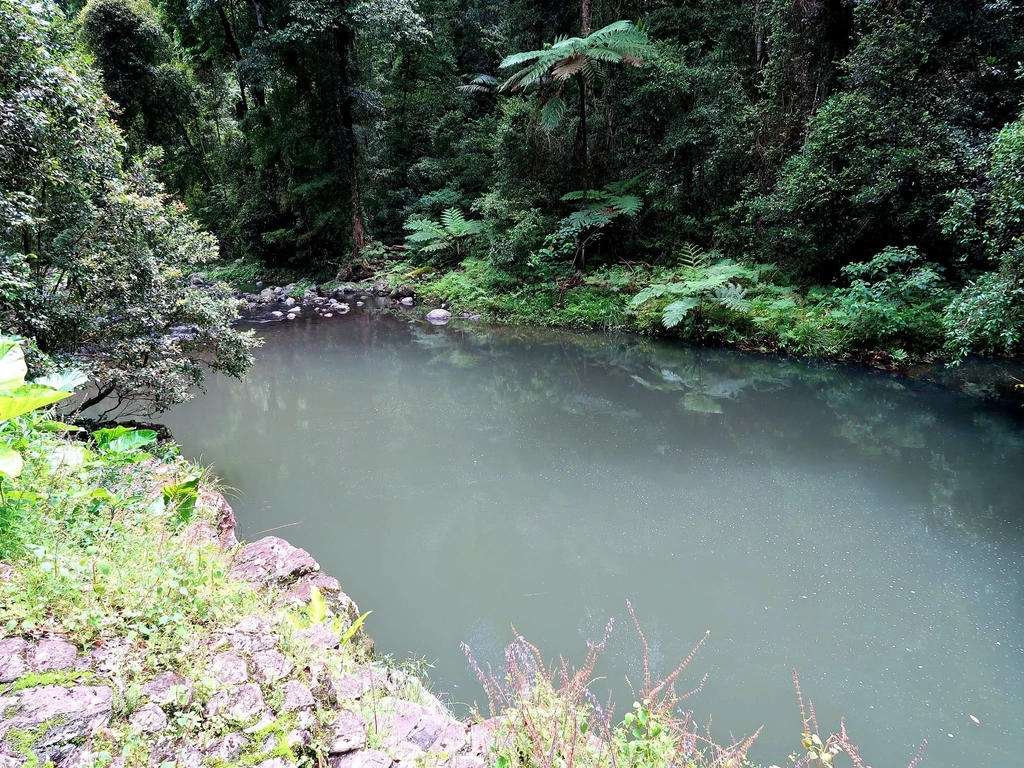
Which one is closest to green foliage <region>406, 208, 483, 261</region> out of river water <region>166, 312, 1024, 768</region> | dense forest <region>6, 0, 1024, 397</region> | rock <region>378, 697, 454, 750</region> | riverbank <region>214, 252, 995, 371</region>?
dense forest <region>6, 0, 1024, 397</region>

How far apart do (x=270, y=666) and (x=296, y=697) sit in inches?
6.3

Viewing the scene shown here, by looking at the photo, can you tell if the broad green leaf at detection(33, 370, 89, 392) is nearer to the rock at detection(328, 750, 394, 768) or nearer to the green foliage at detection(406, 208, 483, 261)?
the rock at detection(328, 750, 394, 768)

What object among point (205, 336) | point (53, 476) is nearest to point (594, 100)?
point (205, 336)

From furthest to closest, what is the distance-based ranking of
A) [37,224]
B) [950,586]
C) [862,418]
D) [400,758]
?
[862,418] < [37,224] < [950,586] < [400,758]

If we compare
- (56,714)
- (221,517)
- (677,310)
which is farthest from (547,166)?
(56,714)

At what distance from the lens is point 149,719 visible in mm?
1613

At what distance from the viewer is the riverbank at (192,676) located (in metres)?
1.57

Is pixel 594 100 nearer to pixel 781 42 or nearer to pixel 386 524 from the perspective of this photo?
pixel 781 42

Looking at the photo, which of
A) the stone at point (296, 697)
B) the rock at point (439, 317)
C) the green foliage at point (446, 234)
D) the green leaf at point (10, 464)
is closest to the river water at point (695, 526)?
the stone at point (296, 697)

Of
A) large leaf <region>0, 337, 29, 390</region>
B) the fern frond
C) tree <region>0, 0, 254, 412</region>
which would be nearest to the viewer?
large leaf <region>0, 337, 29, 390</region>

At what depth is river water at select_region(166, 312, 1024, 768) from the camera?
2.71m

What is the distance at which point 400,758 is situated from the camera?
189cm

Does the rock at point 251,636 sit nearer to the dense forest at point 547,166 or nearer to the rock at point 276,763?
the rock at point 276,763

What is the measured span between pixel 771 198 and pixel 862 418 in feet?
14.2
